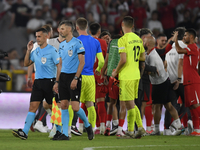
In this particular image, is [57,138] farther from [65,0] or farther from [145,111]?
[65,0]

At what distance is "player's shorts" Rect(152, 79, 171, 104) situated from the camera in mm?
7035

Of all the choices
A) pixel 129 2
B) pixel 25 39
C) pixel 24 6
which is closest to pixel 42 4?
pixel 24 6

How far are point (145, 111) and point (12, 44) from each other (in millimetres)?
6064

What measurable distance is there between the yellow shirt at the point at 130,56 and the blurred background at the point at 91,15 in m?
6.50

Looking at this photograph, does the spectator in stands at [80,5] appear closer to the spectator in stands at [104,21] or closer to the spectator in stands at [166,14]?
the spectator in stands at [104,21]

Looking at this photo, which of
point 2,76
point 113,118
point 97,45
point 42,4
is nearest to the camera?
point 2,76

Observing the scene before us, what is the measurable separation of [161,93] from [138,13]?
6937mm

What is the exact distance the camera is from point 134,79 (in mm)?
5629

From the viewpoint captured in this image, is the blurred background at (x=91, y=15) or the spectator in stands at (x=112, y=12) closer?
the blurred background at (x=91, y=15)

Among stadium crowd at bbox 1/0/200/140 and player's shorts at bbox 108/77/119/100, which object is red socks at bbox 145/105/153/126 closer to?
stadium crowd at bbox 1/0/200/140

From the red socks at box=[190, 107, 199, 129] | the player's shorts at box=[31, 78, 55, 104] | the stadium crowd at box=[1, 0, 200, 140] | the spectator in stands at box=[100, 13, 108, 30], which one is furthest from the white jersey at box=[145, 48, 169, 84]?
the spectator in stands at box=[100, 13, 108, 30]

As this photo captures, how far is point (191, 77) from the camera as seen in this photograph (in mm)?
6906

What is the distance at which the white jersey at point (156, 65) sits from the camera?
6809 mm

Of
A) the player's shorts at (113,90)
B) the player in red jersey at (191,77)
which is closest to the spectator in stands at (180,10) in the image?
the player in red jersey at (191,77)
